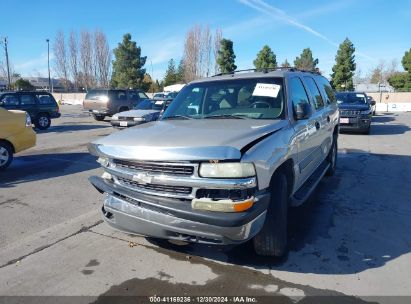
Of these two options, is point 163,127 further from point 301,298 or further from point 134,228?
point 301,298

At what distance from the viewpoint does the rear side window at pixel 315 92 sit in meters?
5.49

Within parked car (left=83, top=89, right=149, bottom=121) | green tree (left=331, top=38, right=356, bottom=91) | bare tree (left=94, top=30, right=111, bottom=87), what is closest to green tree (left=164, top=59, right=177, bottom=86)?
bare tree (left=94, top=30, right=111, bottom=87)

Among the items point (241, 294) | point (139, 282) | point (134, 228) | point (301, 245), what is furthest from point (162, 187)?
point (301, 245)

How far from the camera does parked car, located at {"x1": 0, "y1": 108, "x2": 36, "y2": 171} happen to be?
7.95 m

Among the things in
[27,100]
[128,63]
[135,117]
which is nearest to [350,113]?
[135,117]

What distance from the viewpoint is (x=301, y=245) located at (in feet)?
13.3

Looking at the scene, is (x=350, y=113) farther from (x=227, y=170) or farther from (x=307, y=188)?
(x=227, y=170)

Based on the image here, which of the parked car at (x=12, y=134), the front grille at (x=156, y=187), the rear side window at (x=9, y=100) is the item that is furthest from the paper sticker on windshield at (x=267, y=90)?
the rear side window at (x=9, y=100)

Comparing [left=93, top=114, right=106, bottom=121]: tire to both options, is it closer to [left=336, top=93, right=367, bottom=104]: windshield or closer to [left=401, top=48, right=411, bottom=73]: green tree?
[left=336, top=93, right=367, bottom=104]: windshield

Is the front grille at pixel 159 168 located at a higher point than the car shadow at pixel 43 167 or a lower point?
higher

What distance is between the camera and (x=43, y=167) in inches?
329

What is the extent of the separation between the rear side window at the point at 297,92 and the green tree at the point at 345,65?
140ft

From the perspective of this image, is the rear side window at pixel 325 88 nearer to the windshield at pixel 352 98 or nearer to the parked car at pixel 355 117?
the parked car at pixel 355 117

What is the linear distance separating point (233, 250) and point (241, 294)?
834 millimetres
